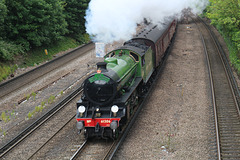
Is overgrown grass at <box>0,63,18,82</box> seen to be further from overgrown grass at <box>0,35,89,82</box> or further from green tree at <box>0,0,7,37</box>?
green tree at <box>0,0,7,37</box>

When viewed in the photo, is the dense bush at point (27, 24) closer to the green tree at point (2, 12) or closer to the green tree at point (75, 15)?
Result: the green tree at point (2, 12)

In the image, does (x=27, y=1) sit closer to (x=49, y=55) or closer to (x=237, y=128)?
(x=49, y=55)

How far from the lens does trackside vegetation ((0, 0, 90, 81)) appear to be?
20.6m

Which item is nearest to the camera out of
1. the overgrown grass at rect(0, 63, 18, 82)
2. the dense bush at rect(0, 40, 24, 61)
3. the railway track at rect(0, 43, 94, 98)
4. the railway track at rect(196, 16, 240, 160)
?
the railway track at rect(196, 16, 240, 160)

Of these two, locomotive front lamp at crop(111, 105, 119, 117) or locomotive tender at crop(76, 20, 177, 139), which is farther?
locomotive tender at crop(76, 20, 177, 139)

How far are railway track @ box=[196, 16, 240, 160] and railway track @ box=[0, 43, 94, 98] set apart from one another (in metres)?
13.4

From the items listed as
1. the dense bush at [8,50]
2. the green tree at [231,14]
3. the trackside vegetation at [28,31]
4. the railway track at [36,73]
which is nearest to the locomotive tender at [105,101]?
the railway track at [36,73]

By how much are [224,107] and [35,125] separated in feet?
33.1

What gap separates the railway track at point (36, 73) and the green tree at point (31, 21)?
240cm

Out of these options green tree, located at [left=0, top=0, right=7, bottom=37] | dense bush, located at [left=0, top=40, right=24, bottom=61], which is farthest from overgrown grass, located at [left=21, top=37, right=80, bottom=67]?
green tree, located at [left=0, top=0, right=7, bottom=37]

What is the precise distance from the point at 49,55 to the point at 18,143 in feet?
53.9

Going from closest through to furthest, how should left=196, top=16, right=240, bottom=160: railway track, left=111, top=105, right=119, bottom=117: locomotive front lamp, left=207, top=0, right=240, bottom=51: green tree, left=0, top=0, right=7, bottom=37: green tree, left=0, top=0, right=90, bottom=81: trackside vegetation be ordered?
1. left=196, top=16, right=240, bottom=160: railway track
2. left=111, top=105, right=119, bottom=117: locomotive front lamp
3. left=207, top=0, right=240, bottom=51: green tree
4. left=0, top=0, right=7, bottom=37: green tree
5. left=0, top=0, right=90, bottom=81: trackside vegetation

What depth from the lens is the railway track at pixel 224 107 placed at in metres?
9.91

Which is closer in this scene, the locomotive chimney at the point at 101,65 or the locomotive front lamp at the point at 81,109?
the locomotive front lamp at the point at 81,109
